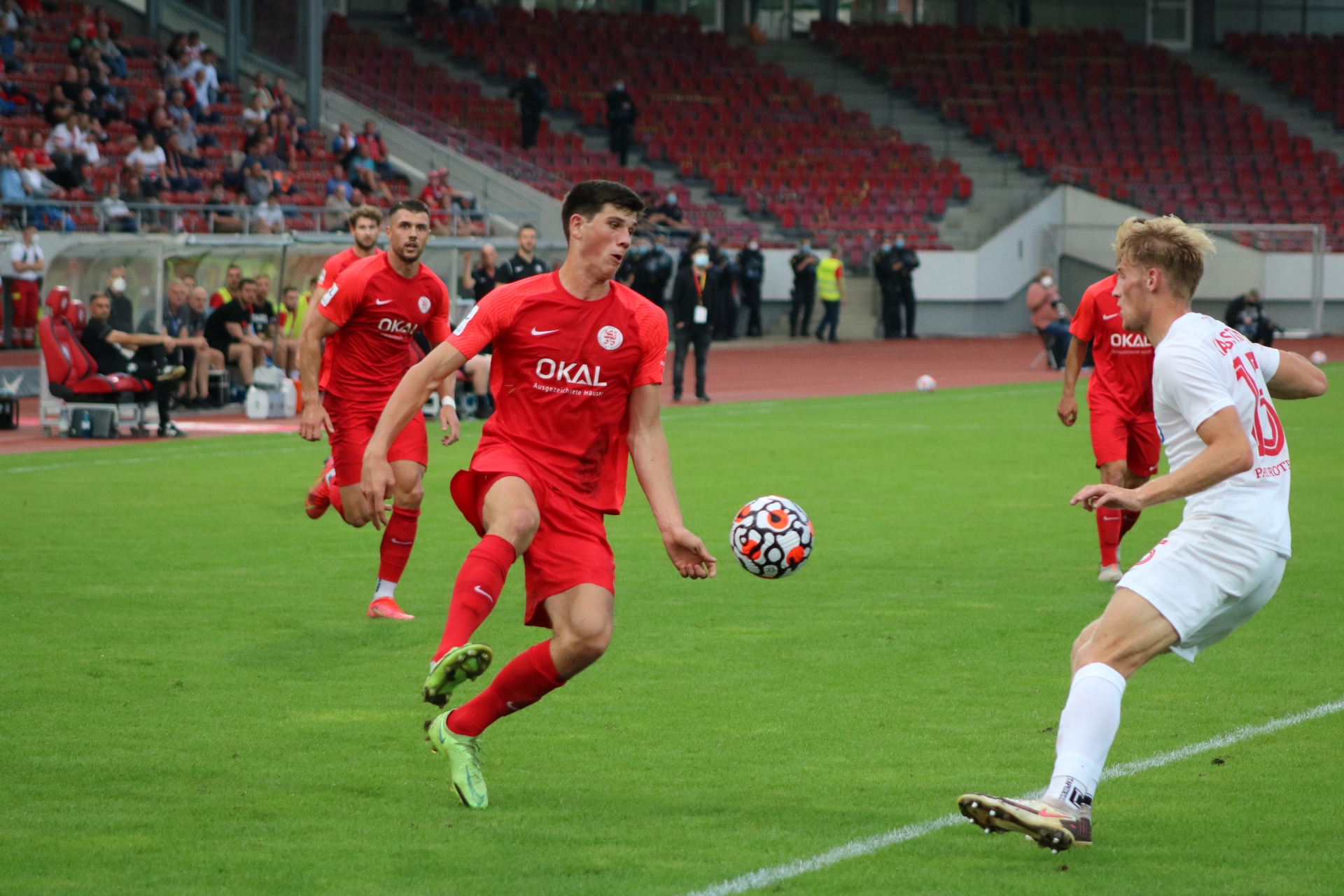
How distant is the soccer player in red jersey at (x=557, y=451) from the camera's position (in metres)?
5.50

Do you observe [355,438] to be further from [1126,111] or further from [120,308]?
A: [1126,111]

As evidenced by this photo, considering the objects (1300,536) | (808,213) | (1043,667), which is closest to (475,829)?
(1043,667)

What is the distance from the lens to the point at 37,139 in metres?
26.7

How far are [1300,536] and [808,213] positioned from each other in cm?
2781

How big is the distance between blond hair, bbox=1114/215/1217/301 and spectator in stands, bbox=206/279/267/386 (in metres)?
17.6

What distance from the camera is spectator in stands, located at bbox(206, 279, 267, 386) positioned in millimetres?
21312

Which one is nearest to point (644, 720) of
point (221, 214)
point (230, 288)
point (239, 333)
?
point (239, 333)

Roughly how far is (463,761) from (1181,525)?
2408 millimetres

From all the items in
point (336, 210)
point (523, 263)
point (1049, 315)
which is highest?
point (336, 210)

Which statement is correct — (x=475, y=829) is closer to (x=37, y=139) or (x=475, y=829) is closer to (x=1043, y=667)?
(x=1043, y=667)

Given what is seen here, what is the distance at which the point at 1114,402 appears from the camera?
1022 cm

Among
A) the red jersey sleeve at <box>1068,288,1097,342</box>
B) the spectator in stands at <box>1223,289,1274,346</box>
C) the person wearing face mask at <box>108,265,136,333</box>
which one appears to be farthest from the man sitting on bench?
the spectator in stands at <box>1223,289,1274,346</box>

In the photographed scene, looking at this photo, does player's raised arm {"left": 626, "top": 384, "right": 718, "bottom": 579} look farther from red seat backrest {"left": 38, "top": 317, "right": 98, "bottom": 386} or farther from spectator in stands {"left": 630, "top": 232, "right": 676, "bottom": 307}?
spectator in stands {"left": 630, "top": 232, "right": 676, "bottom": 307}

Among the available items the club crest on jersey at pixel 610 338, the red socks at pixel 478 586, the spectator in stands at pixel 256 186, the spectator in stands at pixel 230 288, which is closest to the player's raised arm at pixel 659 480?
the club crest on jersey at pixel 610 338
